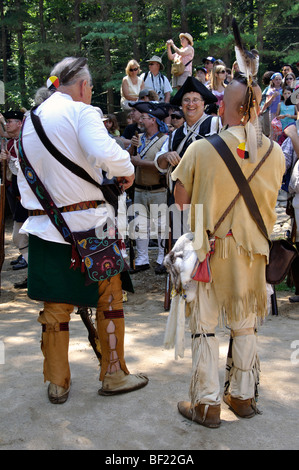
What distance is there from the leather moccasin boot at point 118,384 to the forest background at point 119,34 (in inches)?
525

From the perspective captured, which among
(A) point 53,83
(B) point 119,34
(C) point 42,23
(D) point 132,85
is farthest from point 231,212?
(C) point 42,23

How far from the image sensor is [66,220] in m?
3.10

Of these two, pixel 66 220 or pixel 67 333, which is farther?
pixel 67 333

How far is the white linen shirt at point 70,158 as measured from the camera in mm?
2930

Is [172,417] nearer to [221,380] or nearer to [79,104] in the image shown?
[221,380]

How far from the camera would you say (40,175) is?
3129 mm

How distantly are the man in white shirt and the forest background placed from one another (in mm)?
→ 12762

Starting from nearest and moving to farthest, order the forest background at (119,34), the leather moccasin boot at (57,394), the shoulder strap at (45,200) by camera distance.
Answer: the shoulder strap at (45,200) < the leather moccasin boot at (57,394) < the forest background at (119,34)

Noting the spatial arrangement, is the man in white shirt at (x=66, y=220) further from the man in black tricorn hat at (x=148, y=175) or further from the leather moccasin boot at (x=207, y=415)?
the man in black tricorn hat at (x=148, y=175)

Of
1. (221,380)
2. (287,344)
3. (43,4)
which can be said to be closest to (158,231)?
(287,344)

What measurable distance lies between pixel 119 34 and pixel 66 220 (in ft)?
43.3

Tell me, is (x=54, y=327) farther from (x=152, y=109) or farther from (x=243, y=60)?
(x=152, y=109)

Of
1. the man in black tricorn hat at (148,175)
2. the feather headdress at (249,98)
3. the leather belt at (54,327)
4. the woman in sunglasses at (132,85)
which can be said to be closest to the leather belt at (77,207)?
the leather belt at (54,327)

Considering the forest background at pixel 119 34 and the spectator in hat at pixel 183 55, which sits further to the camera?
the forest background at pixel 119 34
